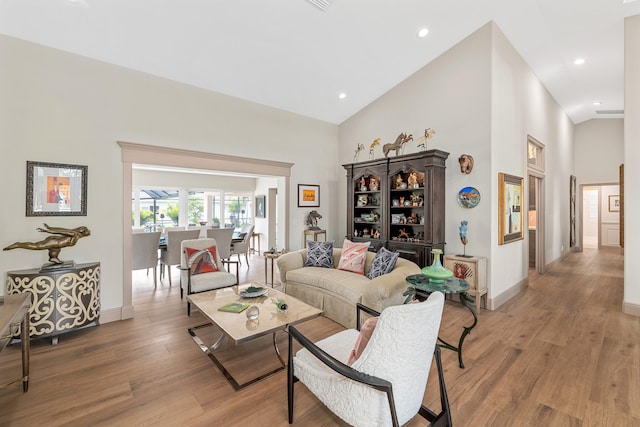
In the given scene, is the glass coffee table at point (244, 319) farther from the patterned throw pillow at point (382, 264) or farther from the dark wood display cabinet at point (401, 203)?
the dark wood display cabinet at point (401, 203)

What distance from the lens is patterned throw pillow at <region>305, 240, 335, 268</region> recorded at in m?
4.14

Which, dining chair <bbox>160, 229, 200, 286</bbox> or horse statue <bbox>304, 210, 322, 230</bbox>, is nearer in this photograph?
dining chair <bbox>160, 229, 200, 286</bbox>

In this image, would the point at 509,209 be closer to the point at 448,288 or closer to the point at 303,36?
the point at 448,288

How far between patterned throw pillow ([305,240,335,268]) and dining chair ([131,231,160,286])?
96.0 inches

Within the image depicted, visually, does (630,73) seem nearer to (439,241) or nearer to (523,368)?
(439,241)

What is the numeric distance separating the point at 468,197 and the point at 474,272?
105 centimetres

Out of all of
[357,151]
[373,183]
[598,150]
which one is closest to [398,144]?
[373,183]

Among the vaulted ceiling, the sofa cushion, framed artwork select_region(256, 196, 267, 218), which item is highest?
the vaulted ceiling

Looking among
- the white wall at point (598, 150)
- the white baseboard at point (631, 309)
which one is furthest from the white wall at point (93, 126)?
the white wall at point (598, 150)

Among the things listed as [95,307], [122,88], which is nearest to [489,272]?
[95,307]

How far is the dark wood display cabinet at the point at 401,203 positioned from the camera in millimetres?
4152

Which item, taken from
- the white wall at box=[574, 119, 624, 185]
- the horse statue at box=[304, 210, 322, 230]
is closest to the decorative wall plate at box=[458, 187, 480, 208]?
the horse statue at box=[304, 210, 322, 230]

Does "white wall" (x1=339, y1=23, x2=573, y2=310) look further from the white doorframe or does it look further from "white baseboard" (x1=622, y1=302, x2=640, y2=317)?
the white doorframe

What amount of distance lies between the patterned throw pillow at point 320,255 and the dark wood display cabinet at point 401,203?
1037 mm
